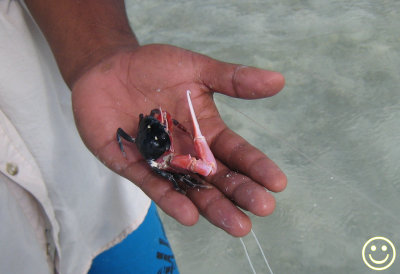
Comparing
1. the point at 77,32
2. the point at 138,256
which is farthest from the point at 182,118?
the point at 138,256

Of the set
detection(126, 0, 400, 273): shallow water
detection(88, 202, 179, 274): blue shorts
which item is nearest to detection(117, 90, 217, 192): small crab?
detection(88, 202, 179, 274): blue shorts

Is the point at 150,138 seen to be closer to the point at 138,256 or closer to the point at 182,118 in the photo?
the point at 182,118

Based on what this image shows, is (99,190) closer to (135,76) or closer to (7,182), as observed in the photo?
(7,182)

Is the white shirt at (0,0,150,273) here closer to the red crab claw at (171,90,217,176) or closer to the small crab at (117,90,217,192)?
the small crab at (117,90,217,192)

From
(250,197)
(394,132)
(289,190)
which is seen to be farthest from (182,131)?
(394,132)

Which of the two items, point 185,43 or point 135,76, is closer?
point 135,76

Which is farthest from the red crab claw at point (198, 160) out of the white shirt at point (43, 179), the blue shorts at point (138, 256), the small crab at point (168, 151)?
the blue shorts at point (138, 256)

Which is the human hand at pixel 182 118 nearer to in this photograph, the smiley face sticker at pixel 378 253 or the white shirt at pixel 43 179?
the white shirt at pixel 43 179
